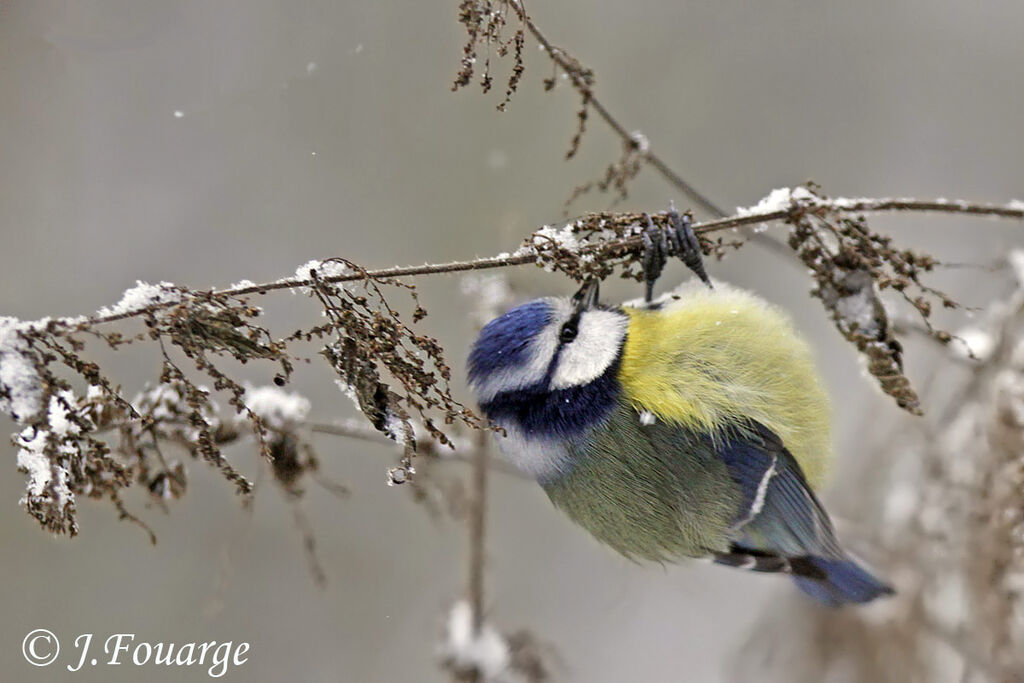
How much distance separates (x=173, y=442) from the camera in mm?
1700

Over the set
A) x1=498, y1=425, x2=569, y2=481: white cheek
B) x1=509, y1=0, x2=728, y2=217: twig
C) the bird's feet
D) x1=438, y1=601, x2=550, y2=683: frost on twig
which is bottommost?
x1=438, y1=601, x2=550, y2=683: frost on twig

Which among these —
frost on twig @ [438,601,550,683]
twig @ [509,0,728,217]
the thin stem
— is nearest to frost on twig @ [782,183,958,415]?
twig @ [509,0,728,217]

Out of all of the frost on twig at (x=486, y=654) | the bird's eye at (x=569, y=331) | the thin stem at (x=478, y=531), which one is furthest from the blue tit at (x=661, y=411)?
the frost on twig at (x=486, y=654)

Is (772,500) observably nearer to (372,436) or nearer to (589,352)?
(589,352)

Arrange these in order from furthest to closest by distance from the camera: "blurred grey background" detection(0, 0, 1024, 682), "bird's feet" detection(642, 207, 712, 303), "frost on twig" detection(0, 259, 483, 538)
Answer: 1. "blurred grey background" detection(0, 0, 1024, 682)
2. "bird's feet" detection(642, 207, 712, 303)
3. "frost on twig" detection(0, 259, 483, 538)

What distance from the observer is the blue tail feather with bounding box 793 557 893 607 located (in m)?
2.14

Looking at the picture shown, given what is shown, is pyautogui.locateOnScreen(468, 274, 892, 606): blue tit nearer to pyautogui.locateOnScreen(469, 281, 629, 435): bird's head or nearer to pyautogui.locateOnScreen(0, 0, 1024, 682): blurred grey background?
pyautogui.locateOnScreen(469, 281, 629, 435): bird's head

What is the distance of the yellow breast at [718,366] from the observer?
1919 mm

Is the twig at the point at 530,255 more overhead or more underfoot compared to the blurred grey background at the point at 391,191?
more underfoot

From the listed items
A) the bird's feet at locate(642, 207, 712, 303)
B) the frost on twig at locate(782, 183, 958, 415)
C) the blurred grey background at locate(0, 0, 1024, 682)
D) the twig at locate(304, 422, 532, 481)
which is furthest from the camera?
the blurred grey background at locate(0, 0, 1024, 682)

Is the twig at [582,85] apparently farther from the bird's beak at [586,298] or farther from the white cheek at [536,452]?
the white cheek at [536,452]

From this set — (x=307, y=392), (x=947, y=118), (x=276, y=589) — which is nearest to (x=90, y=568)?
(x=276, y=589)

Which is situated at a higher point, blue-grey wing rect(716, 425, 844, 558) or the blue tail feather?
blue-grey wing rect(716, 425, 844, 558)

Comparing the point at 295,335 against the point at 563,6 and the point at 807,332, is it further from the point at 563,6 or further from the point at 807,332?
the point at 807,332
